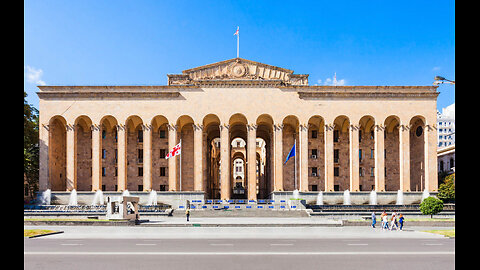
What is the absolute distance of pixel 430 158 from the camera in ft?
167

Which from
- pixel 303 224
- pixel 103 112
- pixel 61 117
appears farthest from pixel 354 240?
pixel 61 117

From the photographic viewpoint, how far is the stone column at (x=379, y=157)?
5103cm

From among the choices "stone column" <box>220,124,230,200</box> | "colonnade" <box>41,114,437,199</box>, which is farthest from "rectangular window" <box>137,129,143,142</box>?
"stone column" <box>220,124,230,200</box>

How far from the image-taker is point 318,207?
45.8 meters

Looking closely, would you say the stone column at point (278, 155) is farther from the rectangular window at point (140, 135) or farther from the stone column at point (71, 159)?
the stone column at point (71, 159)

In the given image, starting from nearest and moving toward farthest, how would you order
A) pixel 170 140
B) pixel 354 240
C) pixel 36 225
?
pixel 354 240 → pixel 36 225 → pixel 170 140

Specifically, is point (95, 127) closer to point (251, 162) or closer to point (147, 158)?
point (147, 158)

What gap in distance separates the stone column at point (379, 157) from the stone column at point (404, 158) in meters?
2.29

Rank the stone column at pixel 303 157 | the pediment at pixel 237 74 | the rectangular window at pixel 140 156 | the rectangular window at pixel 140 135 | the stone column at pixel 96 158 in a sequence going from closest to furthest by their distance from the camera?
1. the stone column at pixel 96 158
2. the stone column at pixel 303 157
3. the pediment at pixel 237 74
4. the rectangular window at pixel 140 156
5. the rectangular window at pixel 140 135

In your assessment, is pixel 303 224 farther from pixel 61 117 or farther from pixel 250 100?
pixel 61 117

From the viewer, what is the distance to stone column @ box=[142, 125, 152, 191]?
167 ft

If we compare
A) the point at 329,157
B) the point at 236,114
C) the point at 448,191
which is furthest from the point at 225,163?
the point at 448,191

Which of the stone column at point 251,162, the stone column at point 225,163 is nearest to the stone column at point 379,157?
the stone column at point 251,162
